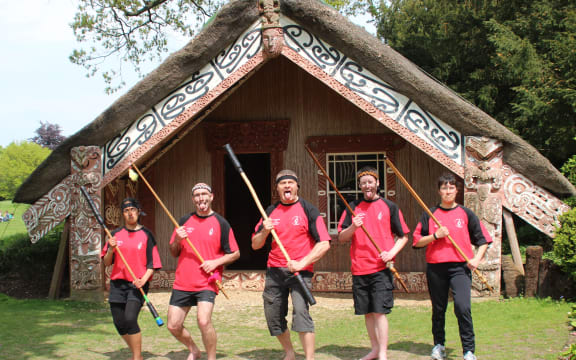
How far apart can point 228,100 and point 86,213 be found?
298 centimetres

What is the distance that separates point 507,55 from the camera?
12367mm

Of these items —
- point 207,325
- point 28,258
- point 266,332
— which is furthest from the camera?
point 28,258

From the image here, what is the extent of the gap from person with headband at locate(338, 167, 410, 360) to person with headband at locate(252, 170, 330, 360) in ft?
1.23

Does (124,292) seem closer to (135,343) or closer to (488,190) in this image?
(135,343)

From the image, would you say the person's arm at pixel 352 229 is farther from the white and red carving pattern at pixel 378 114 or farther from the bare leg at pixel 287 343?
the white and red carving pattern at pixel 378 114

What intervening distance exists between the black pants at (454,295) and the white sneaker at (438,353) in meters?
0.04

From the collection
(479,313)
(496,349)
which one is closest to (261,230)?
(496,349)

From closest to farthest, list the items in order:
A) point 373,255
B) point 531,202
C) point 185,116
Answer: point 373,255, point 531,202, point 185,116

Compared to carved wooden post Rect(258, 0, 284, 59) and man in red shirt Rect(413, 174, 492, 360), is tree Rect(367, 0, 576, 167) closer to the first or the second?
carved wooden post Rect(258, 0, 284, 59)

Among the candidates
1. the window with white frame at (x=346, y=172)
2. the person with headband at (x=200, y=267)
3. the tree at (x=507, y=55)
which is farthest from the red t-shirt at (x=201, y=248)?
the tree at (x=507, y=55)

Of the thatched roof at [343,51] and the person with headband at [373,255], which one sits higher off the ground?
the thatched roof at [343,51]

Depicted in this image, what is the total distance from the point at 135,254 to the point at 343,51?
3855 mm

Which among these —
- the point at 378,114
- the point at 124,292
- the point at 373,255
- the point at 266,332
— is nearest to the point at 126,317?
the point at 124,292

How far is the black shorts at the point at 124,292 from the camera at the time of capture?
4832mm
